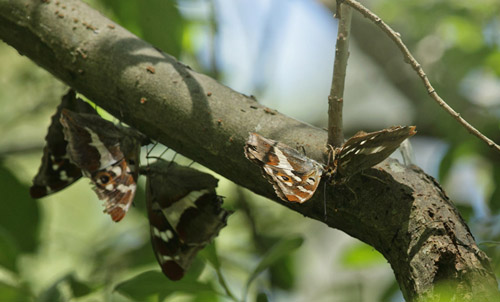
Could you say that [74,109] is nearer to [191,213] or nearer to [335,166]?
[191,213]

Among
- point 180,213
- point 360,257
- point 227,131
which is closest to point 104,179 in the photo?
point 180,213

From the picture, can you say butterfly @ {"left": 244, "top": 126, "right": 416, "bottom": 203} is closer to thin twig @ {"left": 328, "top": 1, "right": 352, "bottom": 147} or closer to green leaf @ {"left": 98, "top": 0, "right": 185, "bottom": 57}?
thin twig @ {"left": 328, "top": 1, "right": 352, "bottom": 147}

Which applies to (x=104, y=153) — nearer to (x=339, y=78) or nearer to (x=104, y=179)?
(x=104, y=179)

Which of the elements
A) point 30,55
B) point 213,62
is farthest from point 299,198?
point 213,62

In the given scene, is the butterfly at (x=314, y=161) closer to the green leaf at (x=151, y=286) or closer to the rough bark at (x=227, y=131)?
the rough bark at (x=227, y=131)


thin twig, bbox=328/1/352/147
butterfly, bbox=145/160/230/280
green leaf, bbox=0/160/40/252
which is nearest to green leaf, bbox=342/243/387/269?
butterfly, bbox=145/160/230/280

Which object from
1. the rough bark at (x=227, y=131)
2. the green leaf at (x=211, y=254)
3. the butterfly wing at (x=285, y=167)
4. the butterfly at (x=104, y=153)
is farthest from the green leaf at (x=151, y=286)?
the butterfly wing at (x=285, y=167)
